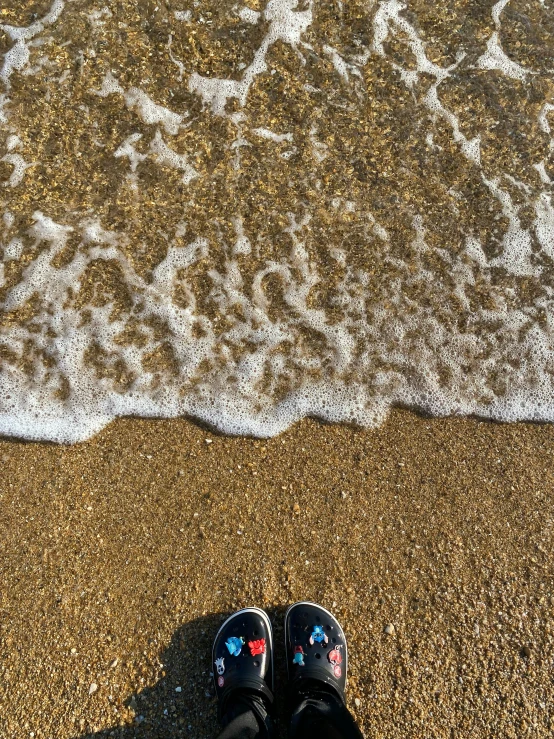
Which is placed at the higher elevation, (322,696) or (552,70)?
(552,70)

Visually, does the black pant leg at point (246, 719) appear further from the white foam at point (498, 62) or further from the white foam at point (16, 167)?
the white foam at point (498, 62)

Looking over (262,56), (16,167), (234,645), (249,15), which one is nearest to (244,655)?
(234,645)

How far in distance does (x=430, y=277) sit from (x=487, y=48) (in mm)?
1632

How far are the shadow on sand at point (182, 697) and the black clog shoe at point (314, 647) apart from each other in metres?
0.32

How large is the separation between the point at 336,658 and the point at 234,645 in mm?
439

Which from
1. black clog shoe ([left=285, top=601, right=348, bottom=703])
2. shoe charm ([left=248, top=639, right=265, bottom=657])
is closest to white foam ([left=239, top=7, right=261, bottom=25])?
black clog shoe ([left=285, top=601, right=348, bottom=703])

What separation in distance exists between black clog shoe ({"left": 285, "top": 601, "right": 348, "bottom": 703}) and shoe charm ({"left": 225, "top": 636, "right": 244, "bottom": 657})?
219 mm

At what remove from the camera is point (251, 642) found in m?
2.13

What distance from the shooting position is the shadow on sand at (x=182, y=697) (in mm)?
2027

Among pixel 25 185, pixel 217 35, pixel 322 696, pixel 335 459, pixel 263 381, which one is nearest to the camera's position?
pixel 322 696

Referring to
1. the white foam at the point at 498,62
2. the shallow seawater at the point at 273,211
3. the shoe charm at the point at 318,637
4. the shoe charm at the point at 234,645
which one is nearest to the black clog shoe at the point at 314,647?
the shoe charm at the point at 318,637

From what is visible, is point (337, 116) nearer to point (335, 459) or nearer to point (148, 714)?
point (335, 459)

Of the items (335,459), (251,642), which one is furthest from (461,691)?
(335,459)

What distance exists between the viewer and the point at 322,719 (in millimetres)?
1929
